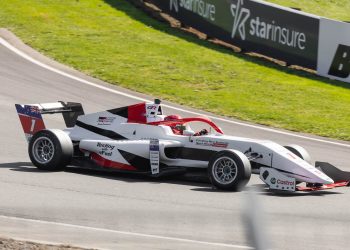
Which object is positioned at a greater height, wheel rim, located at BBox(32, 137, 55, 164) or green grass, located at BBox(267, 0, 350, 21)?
green grass, located at BBox(267, 0, 350, 21)

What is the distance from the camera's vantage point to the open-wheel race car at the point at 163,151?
11781 mm

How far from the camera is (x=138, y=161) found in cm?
1248

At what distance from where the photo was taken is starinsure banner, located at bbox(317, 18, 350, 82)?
22.7m

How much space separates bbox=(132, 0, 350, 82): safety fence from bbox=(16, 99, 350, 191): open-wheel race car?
1064 centimetres

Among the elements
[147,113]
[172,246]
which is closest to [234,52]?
[147,113]

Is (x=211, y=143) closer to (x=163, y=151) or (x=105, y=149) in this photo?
(x=163, y=151)

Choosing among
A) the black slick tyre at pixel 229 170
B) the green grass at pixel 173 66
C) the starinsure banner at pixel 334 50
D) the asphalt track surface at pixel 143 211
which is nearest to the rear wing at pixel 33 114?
the asphalt track surface at pixel 143 211

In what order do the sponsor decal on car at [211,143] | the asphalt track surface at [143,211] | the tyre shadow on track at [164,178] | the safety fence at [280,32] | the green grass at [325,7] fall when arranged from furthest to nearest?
the green grass at [325,7], the safety fence at [280,32], the sponsor decal on car at [211,143], the tyre shadow on track at [164,178], the asphalt track surface at [143,211]

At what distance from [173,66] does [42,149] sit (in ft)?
35.1

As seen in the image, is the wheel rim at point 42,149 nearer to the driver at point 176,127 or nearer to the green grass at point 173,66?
the driver at point 176,127

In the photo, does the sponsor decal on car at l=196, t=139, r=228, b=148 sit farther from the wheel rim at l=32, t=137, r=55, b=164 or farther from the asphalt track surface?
the wheel rim at l=32, t=137, r=55, b=164

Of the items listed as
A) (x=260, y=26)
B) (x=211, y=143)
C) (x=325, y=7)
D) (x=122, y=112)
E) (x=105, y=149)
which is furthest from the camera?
(x=325, y=7)

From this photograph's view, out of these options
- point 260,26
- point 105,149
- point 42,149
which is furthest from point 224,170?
point 260,26

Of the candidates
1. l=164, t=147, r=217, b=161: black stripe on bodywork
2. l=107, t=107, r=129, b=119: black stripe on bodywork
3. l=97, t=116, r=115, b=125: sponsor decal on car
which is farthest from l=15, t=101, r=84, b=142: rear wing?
l=164, t=147, r=217, b=161: black stripe on bodywork
